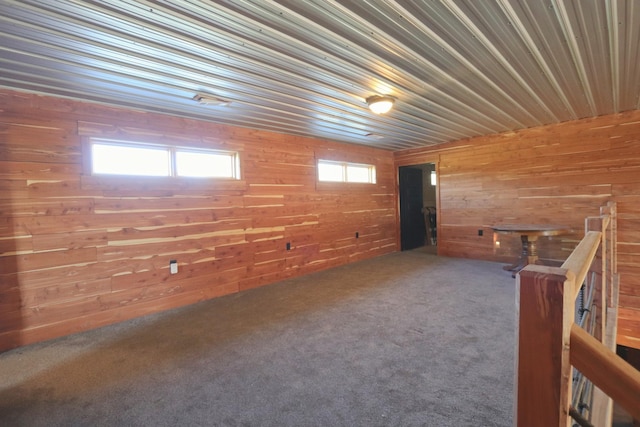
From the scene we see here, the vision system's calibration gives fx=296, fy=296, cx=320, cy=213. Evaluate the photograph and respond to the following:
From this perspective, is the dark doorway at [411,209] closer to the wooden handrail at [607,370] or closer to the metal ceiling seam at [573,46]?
the metal ceiling seam at [573,46]

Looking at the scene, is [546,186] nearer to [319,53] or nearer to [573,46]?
[573,46]

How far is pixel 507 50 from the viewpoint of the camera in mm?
2262

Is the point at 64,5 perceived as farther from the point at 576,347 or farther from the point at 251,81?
the point at 576,347

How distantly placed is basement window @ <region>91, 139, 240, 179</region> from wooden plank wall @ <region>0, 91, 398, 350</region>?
0.34 feet

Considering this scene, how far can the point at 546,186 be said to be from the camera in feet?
15.6

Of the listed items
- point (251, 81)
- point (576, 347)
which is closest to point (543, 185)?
point (251, 81)

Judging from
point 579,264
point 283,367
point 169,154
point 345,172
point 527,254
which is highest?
point 169,154

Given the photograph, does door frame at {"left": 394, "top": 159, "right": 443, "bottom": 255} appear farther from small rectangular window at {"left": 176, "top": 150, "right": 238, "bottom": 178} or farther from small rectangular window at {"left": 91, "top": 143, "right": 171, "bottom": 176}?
small rectangular window at {"left": 91, "top": 143, "right": 171, "bottom": 176}

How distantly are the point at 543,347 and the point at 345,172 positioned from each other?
204 inches

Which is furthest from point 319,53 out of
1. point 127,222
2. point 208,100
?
point 127,222

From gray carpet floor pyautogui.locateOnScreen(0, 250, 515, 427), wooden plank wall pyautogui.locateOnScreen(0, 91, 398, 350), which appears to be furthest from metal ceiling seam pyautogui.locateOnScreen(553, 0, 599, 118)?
wooden plank wall pyautogui.locateOnScreen(0, 91, 398, 350)

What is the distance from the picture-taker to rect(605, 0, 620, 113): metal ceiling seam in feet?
6.01

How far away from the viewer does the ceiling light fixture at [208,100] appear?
291 centimetres

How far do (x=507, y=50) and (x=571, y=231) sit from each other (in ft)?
11.5
